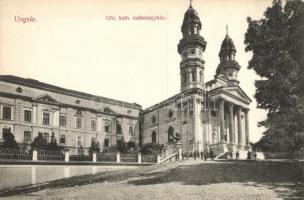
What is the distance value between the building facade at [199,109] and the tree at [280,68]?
2177 cm

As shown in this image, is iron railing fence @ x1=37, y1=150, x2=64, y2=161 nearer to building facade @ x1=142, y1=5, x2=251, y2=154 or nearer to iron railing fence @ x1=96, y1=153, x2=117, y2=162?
iron railing fence @ x1=96, y1=153, x2=117, y2=162

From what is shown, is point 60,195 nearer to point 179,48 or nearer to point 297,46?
point 297,46

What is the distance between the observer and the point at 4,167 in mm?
21453

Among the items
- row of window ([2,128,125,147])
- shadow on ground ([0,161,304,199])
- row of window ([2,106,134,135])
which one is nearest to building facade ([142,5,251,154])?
row of window ([2,106,134,135])

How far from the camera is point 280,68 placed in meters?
17.2

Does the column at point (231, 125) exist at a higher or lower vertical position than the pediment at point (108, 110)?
lower

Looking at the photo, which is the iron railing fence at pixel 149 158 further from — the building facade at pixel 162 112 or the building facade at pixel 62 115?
the building facade at pixel 62 115

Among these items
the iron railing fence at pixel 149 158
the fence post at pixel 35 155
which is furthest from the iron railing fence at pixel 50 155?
the iron railing fence at pixel 149 158

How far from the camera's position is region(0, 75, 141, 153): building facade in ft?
117

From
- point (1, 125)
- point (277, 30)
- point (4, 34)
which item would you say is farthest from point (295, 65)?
point (1, 125)

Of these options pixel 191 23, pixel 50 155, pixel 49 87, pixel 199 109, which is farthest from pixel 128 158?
pixel 191 23

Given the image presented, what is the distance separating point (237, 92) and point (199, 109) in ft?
24.1

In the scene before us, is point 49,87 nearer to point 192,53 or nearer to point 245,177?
point 192,53

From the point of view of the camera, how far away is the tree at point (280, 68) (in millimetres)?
15843
